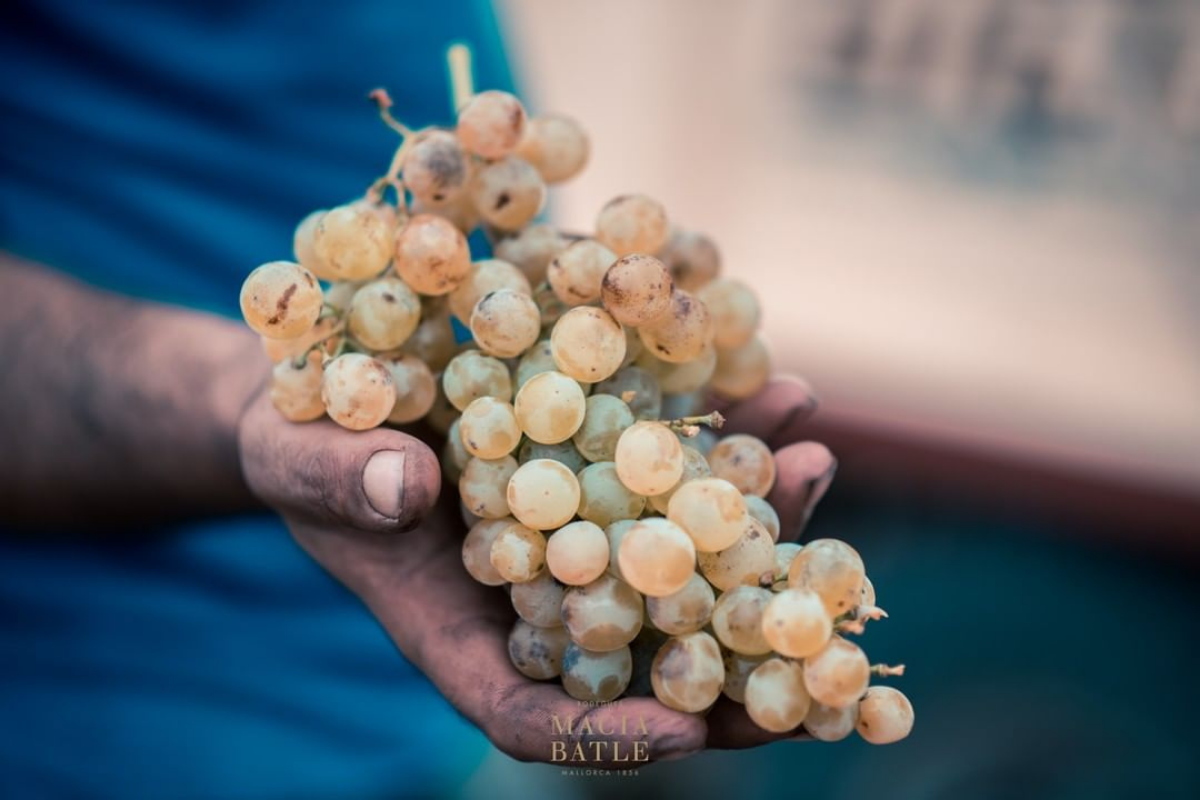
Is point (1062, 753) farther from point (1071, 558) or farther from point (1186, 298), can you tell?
point (1186, 298)

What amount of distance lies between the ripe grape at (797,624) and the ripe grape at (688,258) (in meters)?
0.31

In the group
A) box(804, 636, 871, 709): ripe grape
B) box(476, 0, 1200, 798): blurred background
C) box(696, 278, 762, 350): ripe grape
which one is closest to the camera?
box(804, 636, 871, 709): ripe grape

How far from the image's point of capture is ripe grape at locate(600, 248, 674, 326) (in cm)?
59

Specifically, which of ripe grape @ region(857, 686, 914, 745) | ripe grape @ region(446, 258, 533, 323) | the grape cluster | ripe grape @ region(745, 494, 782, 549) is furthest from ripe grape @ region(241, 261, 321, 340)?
ripe grape @ region(857, 686, 914, 745)

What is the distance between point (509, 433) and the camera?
59 cm

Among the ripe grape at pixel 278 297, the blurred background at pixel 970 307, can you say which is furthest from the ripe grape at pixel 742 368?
the blurred background at pixel 970 307

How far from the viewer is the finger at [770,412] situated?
2.65ft

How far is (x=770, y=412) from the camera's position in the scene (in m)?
0.81

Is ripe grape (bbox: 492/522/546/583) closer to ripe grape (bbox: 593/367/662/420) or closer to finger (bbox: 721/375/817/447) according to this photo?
ripe grape (bbox: 593/367/662/420)

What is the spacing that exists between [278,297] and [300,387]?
0.19 ft

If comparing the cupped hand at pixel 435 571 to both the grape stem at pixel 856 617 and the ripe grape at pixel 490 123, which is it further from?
the ripe grape at pixel 490 123

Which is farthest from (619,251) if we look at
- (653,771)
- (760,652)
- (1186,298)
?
(1186,298)

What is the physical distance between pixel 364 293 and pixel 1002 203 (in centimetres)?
156

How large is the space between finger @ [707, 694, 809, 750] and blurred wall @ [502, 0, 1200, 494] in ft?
3.79
